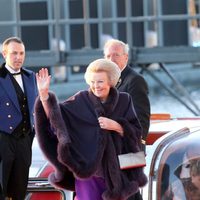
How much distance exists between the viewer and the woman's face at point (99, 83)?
16.5 feet

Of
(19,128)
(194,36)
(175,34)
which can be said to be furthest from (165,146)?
(175,34)

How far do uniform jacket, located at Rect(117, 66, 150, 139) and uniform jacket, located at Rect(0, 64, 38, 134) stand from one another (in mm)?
596

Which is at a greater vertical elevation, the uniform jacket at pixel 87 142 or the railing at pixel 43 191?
the uniform jacket at pixel 87 142

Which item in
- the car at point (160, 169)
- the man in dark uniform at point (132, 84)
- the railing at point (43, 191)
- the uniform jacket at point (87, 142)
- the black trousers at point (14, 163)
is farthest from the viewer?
the man in dark uniform at point (132, 84)

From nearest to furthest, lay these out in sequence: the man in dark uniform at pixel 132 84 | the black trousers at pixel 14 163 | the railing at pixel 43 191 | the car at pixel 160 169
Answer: the car at pixel 160 169 → the railing at pixel 43 191 → the black trousers at pixel 14 163 → the man in dark uniform at pixel 132 84

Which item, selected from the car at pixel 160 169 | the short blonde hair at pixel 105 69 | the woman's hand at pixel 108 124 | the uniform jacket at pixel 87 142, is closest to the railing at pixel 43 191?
the car at pixel 160 169

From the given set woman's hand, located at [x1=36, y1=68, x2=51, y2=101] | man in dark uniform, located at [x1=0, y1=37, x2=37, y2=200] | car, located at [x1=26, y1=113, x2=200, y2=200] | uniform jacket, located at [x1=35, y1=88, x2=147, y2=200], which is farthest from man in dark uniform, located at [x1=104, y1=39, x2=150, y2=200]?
woman's hand, located at [x1=36, y1=68, x2=51, y2=101]

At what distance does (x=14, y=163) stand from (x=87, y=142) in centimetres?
87

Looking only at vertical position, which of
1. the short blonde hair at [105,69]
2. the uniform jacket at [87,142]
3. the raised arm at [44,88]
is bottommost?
the uniform jacket at [87,142]

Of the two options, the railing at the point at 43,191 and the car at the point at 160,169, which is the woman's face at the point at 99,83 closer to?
the car at the point at 160,169

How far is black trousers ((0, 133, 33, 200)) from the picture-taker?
223 inches

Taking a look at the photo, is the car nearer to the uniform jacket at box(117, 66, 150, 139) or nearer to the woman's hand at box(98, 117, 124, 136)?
the uniform jacket at box(117, 66, 150, 139)

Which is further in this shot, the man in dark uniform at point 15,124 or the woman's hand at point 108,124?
the man in dark uniform at point 15,124

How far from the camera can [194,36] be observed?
44.9ft
